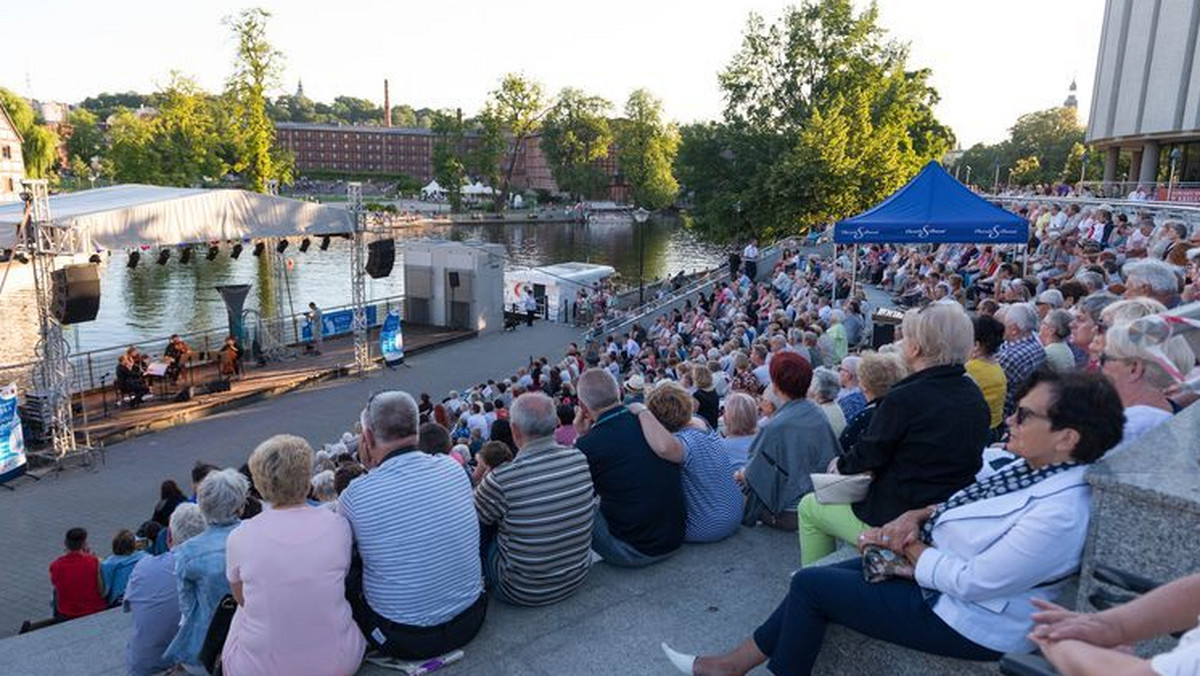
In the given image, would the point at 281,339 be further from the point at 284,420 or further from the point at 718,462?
the point at 718,462

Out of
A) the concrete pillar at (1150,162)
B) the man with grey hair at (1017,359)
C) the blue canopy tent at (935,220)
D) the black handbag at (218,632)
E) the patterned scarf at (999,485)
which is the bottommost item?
the black handbag at (218,632)

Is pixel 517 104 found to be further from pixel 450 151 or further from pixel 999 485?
pixel 999 485

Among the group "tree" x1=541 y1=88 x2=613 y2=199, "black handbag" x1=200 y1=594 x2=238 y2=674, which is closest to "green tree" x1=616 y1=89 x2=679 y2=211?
"tree" x1=541 y1=88 x2=613 y2=199

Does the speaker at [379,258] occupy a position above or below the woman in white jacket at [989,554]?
below

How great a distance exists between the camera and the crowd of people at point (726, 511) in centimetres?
240

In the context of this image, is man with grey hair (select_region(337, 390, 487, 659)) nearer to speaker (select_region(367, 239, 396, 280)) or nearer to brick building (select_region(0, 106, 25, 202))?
speaker (select_region(367, 239, 396, 280))

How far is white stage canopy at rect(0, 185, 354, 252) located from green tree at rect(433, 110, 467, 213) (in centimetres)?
6884

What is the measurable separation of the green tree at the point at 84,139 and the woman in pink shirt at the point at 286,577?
372 ft

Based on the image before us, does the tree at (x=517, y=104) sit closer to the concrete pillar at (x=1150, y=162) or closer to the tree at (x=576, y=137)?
the tree at (x=576, y=137)

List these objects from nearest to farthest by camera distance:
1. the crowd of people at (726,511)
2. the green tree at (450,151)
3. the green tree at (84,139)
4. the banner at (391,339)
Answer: the crowd of people at (726,511), the banner at (391,339), the green tree at (450,151), the green tree at (84,139)

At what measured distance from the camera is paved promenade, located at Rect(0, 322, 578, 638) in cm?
889

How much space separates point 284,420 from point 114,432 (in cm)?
275

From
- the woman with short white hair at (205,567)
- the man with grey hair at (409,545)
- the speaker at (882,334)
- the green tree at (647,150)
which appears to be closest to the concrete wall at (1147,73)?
the speaker at (882,334)

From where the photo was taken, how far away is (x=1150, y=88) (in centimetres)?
3753
